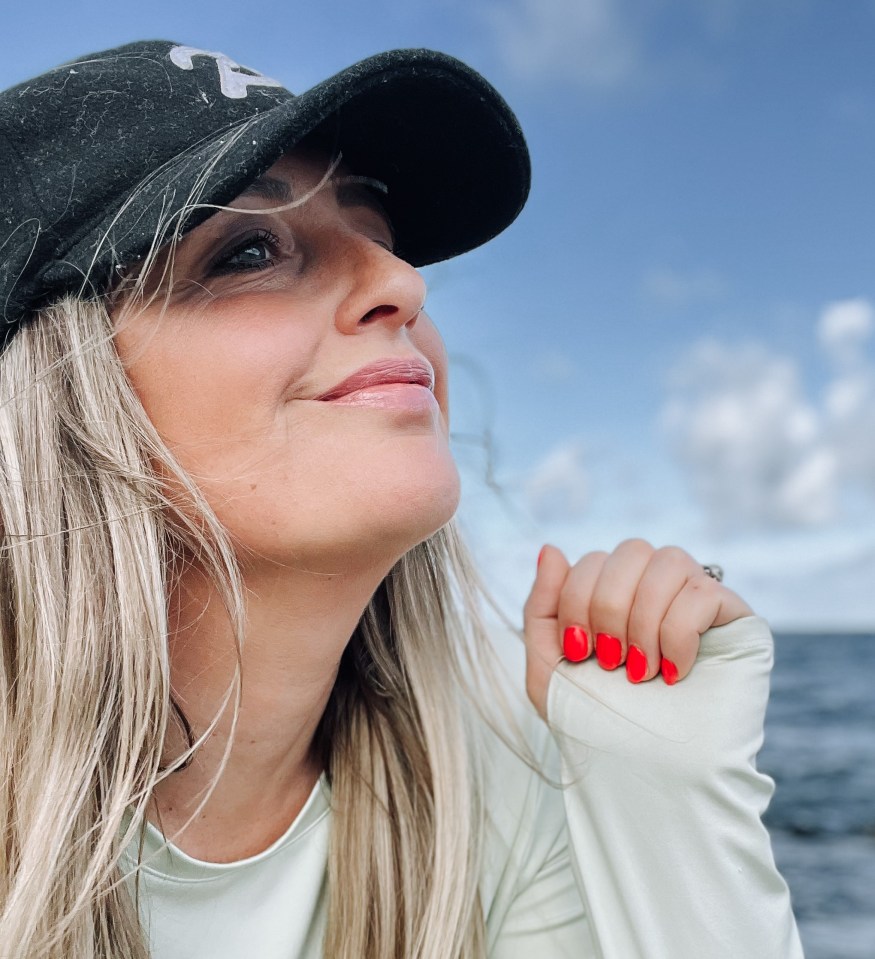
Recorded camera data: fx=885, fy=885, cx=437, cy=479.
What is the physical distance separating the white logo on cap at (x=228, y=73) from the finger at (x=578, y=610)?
1174 mm

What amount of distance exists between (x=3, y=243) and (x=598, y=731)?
4.87 ft

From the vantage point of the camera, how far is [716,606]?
6.10 feet

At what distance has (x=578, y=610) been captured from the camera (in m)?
1.91

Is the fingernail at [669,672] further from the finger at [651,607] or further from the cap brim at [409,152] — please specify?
the cap brim at [409,152]

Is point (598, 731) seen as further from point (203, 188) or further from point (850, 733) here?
point (850, 733)

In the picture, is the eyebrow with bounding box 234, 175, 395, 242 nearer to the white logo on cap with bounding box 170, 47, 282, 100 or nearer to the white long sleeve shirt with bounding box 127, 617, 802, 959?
the white logo on cap with bounding box 170, 47, 282, 100

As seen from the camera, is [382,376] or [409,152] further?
[409,152]

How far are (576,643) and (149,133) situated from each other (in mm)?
1307

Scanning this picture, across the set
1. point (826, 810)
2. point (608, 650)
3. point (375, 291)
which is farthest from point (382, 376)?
point (826, 810)

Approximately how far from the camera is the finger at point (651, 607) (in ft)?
5.95

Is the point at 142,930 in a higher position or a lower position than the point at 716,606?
lower

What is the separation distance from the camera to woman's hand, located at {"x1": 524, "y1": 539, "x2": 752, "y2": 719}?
1.82 meters

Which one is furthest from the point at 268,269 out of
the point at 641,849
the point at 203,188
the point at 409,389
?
the point at 641,849

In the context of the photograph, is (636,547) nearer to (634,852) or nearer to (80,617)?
(634,852)
